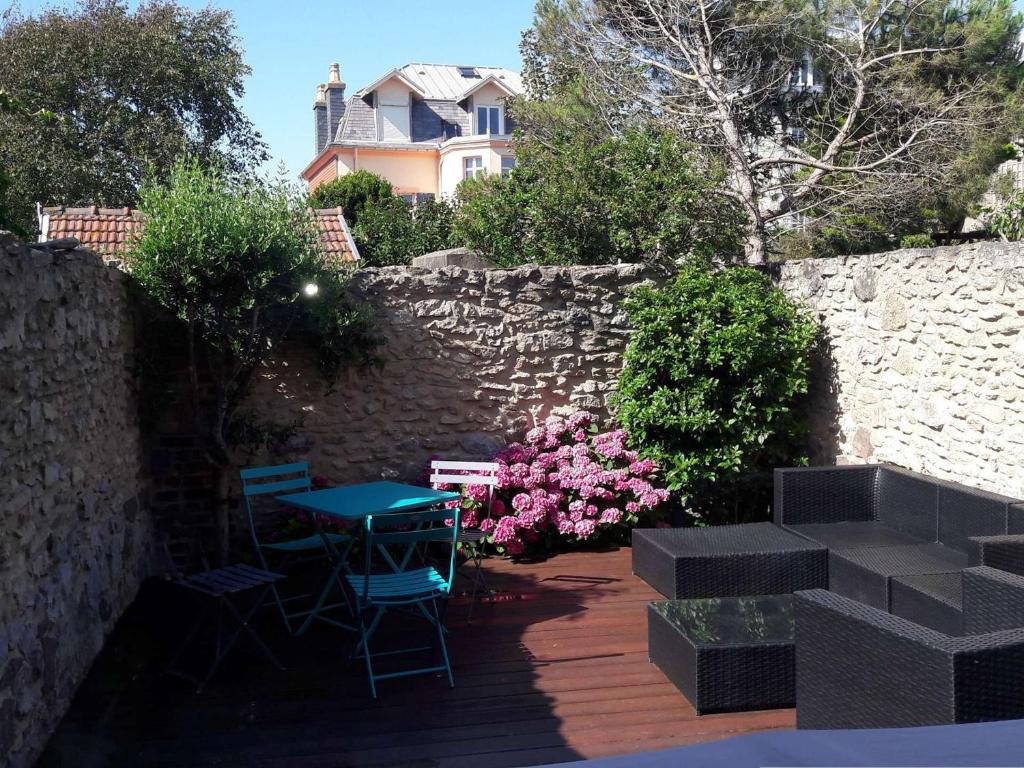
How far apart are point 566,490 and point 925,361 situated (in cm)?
243

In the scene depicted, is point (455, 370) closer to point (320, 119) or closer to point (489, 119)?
point (489, 119)

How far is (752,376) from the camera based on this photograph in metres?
6.36

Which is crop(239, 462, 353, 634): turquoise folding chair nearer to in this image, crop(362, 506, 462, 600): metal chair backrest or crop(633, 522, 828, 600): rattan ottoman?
crop(362, 506, 462, 600): metal chair backrest

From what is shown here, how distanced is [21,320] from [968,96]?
1134 centimetres

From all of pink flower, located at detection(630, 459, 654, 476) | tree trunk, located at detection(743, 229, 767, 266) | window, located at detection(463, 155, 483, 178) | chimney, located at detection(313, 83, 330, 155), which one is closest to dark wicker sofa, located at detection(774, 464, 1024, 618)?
pink flower, located at detection(630, 459, 654, 476)

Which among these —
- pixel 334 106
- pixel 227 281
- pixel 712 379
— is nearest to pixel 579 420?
pixel 712 379

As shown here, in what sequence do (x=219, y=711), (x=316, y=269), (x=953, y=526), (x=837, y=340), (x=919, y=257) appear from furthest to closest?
1. (x=837, y=340)
2. (x=316, y=269)
3. (x=919, y=257)
4. (x=953, y=526)
5. (x=219, y=711)

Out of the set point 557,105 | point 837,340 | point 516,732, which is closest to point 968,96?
point 557,105

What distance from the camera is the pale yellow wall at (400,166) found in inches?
1175

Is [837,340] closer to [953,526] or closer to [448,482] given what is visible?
[953,526]

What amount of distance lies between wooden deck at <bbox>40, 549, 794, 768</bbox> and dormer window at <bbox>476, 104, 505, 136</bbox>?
27616 mm

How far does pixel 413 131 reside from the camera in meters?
30.8

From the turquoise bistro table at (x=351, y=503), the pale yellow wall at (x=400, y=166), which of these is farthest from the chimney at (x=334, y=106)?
the turquoise bistro table at (x=351, y=503)

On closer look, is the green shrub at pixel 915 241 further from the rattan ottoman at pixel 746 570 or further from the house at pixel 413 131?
the house at pixel 413 131
